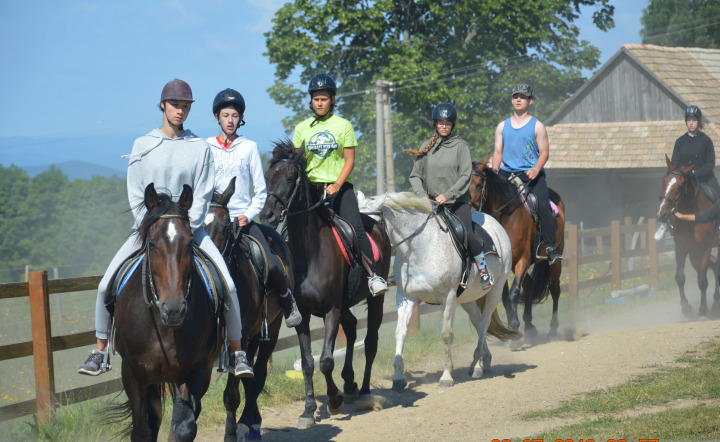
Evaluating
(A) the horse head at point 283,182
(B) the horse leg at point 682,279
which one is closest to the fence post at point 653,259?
(B) the horse leg at point 682,279

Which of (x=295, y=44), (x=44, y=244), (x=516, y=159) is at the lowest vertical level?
→ (x=44, y=244)

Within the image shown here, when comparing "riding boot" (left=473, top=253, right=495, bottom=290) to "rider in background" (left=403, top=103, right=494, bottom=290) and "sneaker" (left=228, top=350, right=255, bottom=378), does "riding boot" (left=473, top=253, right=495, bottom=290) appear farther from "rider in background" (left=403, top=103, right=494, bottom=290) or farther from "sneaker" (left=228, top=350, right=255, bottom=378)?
"sneaker" (left=228, top=350, right=255, bottom=378)

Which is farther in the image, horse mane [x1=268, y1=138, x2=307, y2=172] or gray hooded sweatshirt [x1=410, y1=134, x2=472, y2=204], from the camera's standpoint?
gray hooded sweatshirt [x1=410, y1=134, x2=472, y2=204]

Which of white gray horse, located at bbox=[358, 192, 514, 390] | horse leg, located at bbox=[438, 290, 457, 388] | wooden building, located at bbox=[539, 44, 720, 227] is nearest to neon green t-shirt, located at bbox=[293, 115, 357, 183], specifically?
white gray horse, located at bbox=[358, 192, 514, 390]

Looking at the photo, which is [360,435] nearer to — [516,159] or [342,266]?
[342,266]

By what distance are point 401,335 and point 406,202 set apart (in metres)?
1.50

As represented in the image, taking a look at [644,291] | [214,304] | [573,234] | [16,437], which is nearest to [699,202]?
[573,234]

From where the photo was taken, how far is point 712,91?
31.5 meters

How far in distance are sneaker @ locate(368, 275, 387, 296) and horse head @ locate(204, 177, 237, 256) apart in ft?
6.82

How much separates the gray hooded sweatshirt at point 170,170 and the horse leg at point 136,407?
106 cm

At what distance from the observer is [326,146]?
7.89 meters

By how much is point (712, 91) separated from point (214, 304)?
1224 inches

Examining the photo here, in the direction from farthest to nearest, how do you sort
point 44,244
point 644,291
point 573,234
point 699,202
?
point 44,244 < point 644,291 < point 573,234 < point 699,202

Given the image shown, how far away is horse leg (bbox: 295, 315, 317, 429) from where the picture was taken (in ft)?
24.6
